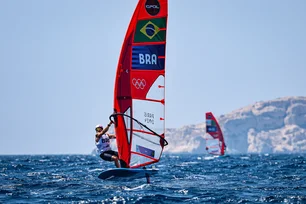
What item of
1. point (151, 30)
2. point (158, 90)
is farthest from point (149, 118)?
point (151, 30)

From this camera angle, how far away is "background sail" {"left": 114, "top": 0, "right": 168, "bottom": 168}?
1969 centimetres

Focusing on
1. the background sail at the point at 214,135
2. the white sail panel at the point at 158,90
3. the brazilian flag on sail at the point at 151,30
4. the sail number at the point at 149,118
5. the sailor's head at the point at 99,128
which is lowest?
the background sail at the point at 214,135

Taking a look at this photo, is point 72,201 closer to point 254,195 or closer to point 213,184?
point 254,195

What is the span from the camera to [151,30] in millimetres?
19906

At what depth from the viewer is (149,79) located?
1980 centimetres

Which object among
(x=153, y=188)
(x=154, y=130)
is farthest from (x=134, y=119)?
(x=153, y=188)

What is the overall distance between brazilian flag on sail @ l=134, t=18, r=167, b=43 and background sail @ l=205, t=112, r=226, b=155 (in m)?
57.3

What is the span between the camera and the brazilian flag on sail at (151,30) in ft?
64.7

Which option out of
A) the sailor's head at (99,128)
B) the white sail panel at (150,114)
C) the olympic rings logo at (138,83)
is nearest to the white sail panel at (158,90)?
the white sail panel at (150,114)

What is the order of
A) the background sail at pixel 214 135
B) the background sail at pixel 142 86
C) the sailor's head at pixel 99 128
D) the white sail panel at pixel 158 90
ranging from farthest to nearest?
the background sail at pixel 214 135
the sailor's head at pixel 99 128
the white sail panel at pixel 158 90
the background sail at pixel 142 86

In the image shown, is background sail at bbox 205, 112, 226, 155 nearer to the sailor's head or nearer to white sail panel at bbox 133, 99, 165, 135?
the sailor's head

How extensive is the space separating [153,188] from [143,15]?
6.49 meters

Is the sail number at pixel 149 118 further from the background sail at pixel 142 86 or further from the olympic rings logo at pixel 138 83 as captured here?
the olympic rings logo at pixel 138 83

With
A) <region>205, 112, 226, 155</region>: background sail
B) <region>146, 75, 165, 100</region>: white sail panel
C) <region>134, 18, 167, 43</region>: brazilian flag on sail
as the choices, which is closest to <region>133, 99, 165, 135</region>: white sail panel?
<region>146, 75, 165, 100</region>: white sail panel
